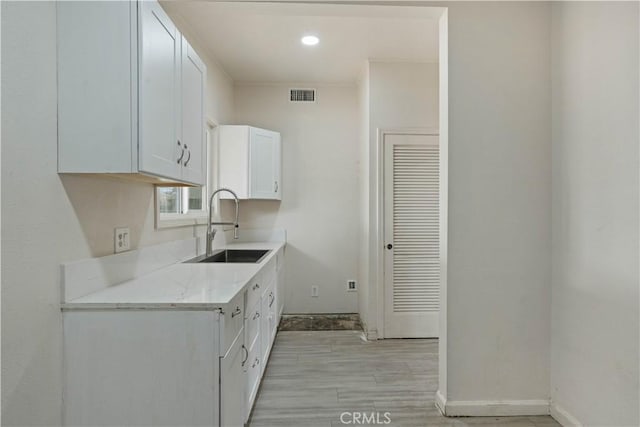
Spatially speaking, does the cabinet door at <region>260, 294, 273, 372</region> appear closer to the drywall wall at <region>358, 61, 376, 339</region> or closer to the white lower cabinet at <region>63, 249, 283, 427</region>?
the white lower cabinet at <region>63, 249, 283, 427</region>

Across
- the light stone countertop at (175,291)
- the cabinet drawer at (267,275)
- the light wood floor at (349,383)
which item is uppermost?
the light stone countertop at (175,291)

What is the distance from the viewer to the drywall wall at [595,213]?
1.61m

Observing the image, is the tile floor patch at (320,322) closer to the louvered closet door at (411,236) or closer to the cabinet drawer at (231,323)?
the louvered closet door at (411,236)

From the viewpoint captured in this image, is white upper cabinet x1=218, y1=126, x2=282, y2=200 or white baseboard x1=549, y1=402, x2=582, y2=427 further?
white upper cabinet x1=218, y1=126, x2=282, y2=200

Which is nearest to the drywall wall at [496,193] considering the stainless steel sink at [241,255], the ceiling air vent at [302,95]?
the stainless steel sink at [241,255]

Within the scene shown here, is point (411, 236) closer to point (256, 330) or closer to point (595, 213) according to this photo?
point (595, 213)

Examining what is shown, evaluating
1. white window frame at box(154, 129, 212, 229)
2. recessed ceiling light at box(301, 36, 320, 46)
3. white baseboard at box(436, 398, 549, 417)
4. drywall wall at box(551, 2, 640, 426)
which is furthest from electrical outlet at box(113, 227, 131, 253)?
drywall wall at box(551, 2, 640, 426)

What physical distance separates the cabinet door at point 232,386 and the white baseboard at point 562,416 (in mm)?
1795

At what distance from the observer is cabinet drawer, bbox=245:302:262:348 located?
1896 mm

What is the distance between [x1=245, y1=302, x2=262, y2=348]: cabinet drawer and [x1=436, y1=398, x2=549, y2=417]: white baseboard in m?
1.22

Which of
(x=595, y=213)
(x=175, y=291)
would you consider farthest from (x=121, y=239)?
(x=595, y=213)

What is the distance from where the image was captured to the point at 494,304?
2.13m

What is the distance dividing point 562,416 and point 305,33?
318 cm

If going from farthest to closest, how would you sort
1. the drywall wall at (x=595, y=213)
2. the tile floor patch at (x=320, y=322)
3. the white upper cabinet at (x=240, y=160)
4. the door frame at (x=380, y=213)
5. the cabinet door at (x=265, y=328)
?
the tile floor patch at (x=320, y=322), the white upper cabinet at (x=240, y=160), the door frame at (x=380, y=213), the cabinet door at (x=265, y=328), the drywall wall at (x=595, y=213)
